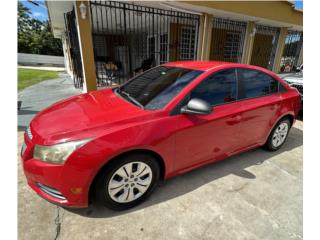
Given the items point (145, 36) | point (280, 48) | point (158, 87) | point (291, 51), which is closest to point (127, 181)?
point (158, 87)

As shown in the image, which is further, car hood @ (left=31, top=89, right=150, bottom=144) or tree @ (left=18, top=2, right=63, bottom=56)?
tree @ (left=18, top=2, right=63, bottom=56)

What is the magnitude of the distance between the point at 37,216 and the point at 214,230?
5.94 feet

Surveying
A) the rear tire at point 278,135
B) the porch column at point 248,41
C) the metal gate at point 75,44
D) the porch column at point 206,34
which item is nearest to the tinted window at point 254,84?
the rear tire at point 278,135

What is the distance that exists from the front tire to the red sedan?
0.4 inches

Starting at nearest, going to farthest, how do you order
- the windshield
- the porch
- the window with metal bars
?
the windshield < the porch < the window with metal bars

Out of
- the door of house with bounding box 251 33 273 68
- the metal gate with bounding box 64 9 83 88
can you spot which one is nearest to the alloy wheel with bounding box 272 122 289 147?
the metal gate with bounding box 64 9 83 88

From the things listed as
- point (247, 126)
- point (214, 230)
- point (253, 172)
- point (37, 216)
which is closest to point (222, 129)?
point (247, 126)

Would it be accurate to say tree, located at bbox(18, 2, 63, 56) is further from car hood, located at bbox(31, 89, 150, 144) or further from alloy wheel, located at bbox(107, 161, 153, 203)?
alloy wheel, located at bbox(107, 161, 153, 203)

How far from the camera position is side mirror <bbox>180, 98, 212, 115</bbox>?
6.93 feet

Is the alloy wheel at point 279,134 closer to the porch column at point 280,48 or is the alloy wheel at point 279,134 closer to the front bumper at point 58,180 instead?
the front bumper at point 58,180

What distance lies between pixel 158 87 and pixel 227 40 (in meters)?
9.69

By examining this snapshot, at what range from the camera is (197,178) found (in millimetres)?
2715

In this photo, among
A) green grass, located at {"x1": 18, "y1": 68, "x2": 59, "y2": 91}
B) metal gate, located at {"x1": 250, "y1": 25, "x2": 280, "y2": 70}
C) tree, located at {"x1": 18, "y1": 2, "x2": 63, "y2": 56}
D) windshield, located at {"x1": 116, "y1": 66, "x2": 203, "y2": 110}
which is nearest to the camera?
windshield, located at {"x1": 116, "y1": 66, "x2": 203, "y2": 110}

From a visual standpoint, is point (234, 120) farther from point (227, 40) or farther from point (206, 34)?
point (227, 40)
